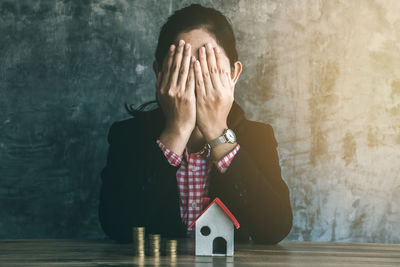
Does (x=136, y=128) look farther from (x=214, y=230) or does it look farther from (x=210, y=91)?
(x=214, y=230)

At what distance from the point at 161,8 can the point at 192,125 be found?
790 mm

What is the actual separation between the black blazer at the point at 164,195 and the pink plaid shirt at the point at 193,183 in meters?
0.03

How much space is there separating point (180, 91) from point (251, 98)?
0.60m

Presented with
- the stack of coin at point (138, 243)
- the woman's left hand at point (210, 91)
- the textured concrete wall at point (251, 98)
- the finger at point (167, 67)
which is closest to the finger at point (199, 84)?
the woman's left hand at point (210, 91)

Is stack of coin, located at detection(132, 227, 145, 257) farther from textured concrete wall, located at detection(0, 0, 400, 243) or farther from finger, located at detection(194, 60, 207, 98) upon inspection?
textured concrete wall, located at detection(0, 0, 400, 243)

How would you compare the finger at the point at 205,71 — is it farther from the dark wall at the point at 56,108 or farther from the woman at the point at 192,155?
the dark wall at the point at 56,108

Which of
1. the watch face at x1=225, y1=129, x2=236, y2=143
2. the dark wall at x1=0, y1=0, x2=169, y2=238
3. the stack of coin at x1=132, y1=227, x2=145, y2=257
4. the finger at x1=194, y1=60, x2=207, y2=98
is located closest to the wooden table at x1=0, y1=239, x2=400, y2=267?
the stack of coin at x1=132, y1=227, x2=145, y2=257

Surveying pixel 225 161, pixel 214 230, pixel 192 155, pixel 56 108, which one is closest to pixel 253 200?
pixel 225 161

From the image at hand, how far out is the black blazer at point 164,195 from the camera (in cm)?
141

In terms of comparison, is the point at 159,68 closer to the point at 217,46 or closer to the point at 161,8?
the point at 217,46

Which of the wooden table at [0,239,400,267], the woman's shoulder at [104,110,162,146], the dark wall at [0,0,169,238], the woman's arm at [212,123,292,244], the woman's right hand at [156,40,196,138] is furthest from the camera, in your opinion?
the dark wall at [0,0,169,238]

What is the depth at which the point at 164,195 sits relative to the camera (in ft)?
4.88

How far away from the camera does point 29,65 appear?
200cm

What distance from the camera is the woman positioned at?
1.44 metres
